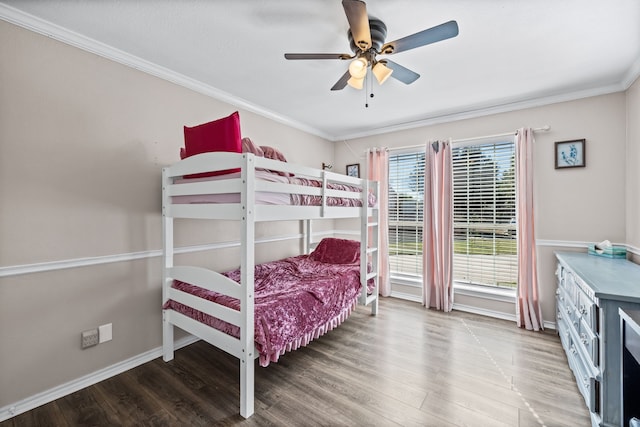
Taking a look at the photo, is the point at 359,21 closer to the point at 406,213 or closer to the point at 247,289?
the point at 247,289

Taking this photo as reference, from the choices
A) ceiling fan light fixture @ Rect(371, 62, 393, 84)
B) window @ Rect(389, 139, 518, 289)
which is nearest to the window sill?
window @ Rect(389, 139, 518, 289)

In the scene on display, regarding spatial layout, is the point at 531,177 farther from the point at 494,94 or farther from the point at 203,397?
the point at 203,397

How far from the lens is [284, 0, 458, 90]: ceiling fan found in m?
1.42

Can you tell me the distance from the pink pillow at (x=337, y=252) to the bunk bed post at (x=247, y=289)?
1806 millimetres

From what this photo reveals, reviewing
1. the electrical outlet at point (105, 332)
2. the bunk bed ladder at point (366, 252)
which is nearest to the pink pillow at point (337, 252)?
the bunk bed ladder at point (366, 252)

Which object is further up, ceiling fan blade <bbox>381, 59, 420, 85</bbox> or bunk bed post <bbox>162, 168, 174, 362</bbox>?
ceiling fan blade <bbox>381, 59, 420, 85</bbox>

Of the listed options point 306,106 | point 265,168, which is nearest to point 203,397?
point 265,168

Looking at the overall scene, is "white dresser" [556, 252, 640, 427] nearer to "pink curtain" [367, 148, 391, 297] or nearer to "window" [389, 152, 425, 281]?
"window" [389, 152, 425, 281]

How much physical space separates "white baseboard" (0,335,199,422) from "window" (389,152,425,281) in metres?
3.04

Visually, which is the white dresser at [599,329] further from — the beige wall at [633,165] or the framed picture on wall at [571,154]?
the framed picture on wall at [571,154]

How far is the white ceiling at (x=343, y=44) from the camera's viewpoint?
1.62 metres

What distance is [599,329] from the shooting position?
152cm

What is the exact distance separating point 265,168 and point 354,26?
96 cm

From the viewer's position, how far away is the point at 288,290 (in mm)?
2193
